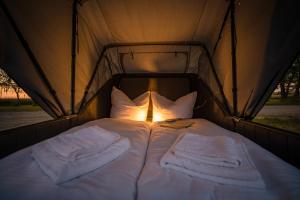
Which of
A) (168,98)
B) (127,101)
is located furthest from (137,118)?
(168,98)

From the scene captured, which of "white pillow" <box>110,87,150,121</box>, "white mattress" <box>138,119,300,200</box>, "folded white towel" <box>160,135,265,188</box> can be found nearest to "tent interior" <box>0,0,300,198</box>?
"white pillow" <box>110,87,150,121</box>

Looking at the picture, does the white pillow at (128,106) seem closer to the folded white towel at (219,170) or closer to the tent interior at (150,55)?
the tent interior at (150,55)

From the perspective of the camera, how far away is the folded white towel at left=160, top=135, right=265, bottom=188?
0.63m

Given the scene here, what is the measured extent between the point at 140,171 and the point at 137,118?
5.52 ft

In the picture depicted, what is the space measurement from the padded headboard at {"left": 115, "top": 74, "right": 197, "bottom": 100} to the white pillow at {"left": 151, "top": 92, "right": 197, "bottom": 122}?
165mm

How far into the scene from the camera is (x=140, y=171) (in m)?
0.78

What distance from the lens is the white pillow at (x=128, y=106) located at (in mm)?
2467

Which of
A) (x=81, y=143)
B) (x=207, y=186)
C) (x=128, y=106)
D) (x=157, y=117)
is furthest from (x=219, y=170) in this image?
(x=128, y=106)

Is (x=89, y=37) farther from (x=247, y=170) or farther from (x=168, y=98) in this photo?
(x=247, y=170)

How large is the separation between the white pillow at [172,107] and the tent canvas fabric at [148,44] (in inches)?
14.7

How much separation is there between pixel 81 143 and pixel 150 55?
1.98 m

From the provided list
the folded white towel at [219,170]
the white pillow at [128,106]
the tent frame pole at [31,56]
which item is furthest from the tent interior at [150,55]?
the folded white towel at [219,170]

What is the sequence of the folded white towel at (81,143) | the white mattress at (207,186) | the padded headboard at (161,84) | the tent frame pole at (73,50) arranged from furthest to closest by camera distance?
1. the padded headboard at (161,84)
2. the tent frame pole at (73,50)
3. the folded white towel at (81,143)
4. the white mattress at (207,186)

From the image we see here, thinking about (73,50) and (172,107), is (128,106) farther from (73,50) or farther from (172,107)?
(73,50)
